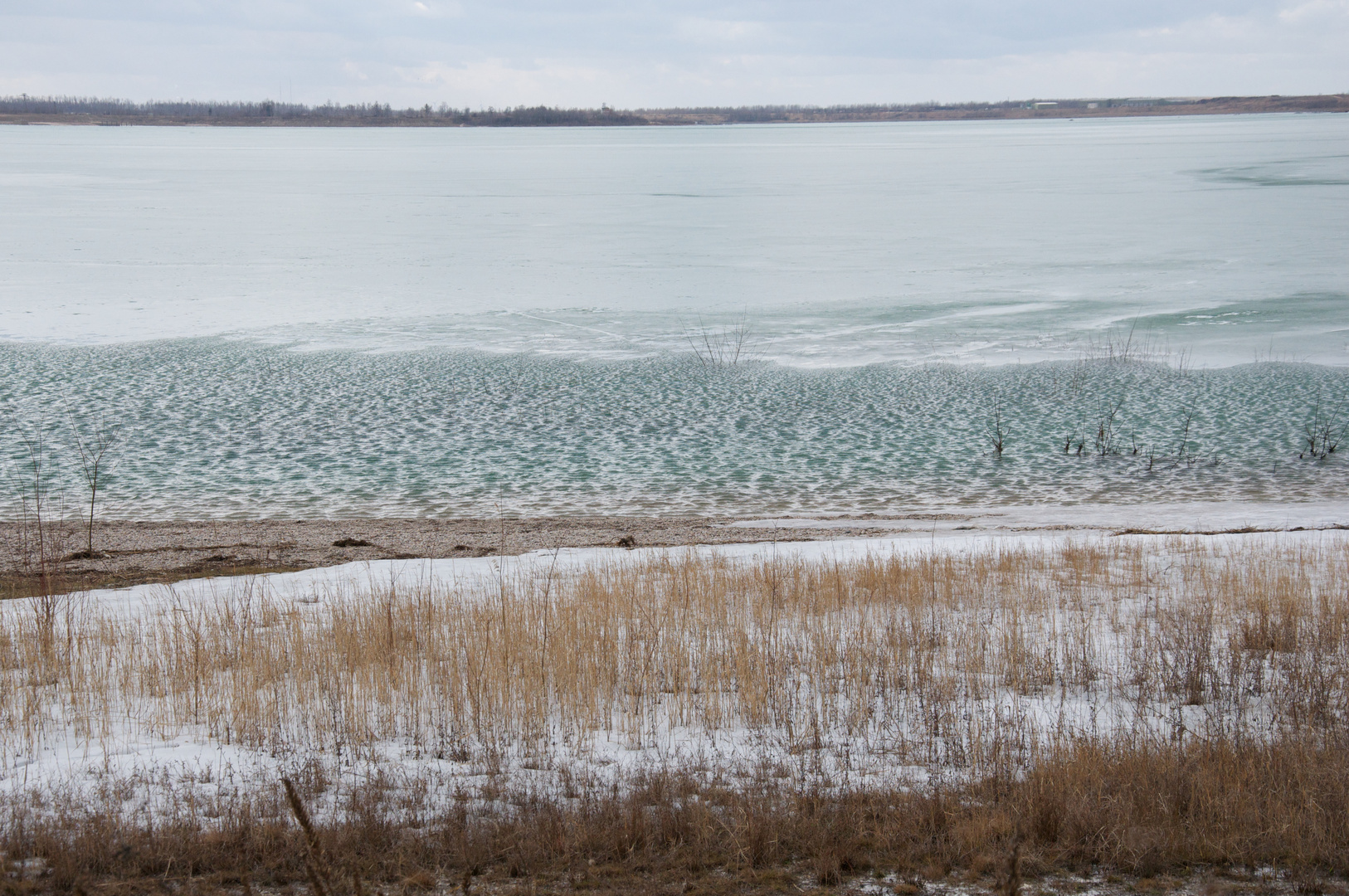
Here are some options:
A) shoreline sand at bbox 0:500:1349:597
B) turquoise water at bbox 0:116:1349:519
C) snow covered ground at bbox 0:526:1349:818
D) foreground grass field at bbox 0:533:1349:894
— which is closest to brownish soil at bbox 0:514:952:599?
shoreline sand at bbox 0:500:1349:597

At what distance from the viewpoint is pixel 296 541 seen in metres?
12.4

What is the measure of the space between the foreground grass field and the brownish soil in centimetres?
151

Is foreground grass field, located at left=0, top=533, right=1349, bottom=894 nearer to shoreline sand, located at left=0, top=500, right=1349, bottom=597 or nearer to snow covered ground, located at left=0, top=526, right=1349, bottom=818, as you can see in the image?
snow covered ground, located at left=0, top=526, right=1349, bottom=818

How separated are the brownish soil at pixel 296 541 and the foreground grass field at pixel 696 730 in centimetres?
151

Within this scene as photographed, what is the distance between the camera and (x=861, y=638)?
788cm

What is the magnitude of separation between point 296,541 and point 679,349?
43.3 feet

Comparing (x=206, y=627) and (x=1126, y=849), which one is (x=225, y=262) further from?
(x=1126, y=849)

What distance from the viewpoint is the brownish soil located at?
10.8 meters

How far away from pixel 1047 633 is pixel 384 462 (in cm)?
1115

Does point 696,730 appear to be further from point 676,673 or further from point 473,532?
point 473,532

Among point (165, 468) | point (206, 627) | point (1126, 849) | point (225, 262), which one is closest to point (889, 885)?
point (1126, 849)

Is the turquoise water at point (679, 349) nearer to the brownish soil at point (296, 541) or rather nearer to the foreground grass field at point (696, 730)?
the brownish soil at point (296, 541)

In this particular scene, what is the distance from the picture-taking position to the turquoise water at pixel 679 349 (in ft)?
51.9

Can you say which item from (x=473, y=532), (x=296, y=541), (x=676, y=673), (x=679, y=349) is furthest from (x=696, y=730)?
(x=679, y=349)
